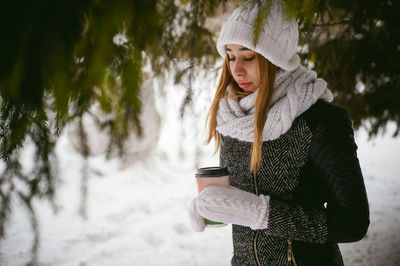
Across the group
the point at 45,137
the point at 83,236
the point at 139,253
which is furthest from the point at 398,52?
the point at 83,236

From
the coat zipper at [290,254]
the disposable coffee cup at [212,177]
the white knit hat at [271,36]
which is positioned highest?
the white knit hat at [271,36]

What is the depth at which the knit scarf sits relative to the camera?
1085 mm

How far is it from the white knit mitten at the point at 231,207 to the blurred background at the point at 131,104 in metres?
0.20

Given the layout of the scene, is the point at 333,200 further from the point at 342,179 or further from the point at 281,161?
the point at 281,161

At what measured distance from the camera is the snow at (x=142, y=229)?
2926mm

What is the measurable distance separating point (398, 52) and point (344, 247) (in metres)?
2.42

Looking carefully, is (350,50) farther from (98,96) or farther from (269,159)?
(98,96)

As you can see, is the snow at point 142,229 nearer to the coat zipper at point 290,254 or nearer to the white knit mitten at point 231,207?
the white knit mitten at point 231,207

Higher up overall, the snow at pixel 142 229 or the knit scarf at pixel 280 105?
the knit scarf at pixel 280 105

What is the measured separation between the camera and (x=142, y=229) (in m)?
3.69

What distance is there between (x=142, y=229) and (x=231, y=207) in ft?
10.2

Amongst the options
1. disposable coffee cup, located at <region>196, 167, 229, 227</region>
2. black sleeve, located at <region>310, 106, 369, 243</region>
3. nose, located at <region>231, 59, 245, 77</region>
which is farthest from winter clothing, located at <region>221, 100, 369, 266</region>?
nose, located at <region>231, 59, 245, 77</region>

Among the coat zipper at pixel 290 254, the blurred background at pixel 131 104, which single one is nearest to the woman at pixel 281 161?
the coat zipper at pixel 290 254

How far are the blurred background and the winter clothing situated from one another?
390 millimetres
